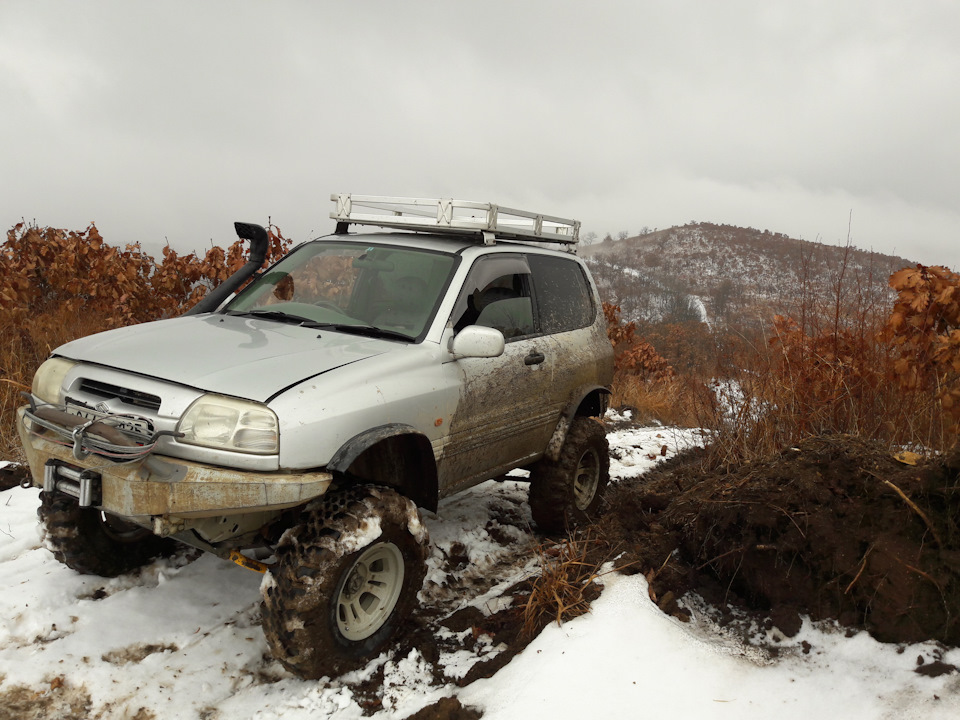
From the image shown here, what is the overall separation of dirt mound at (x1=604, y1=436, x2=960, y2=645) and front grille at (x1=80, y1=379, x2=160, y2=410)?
8.43ft

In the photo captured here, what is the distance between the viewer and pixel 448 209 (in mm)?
4215

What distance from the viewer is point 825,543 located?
3.14m

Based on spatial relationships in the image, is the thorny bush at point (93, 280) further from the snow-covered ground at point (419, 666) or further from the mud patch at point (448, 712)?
the mud patch at point (448, 712)

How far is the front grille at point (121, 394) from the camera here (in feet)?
9.39

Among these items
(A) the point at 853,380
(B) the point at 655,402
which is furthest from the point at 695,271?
(A) the point at 853,380

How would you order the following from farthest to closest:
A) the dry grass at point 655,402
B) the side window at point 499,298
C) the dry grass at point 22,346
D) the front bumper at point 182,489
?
the dry grass at point 655,402, the dry grass at point 22,346, the side window at point 499,298, the front bumper at point 182,489

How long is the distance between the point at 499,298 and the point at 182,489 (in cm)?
222

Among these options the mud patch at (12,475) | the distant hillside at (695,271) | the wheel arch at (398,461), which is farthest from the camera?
the distant hillside at (695,271)

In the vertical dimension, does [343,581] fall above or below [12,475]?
above

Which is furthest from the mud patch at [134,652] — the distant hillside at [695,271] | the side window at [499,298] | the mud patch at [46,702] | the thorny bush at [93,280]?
the distant hillside at [695,271]

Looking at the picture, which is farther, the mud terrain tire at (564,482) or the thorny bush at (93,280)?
the thorny bush at (93,280)

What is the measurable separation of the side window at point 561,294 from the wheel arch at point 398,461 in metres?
1.51

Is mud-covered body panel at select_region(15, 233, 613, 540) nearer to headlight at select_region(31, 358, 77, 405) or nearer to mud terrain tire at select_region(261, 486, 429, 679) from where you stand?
headlight at select_region(31, 358, 77, 405)

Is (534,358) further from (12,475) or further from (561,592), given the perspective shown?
(12,475)
